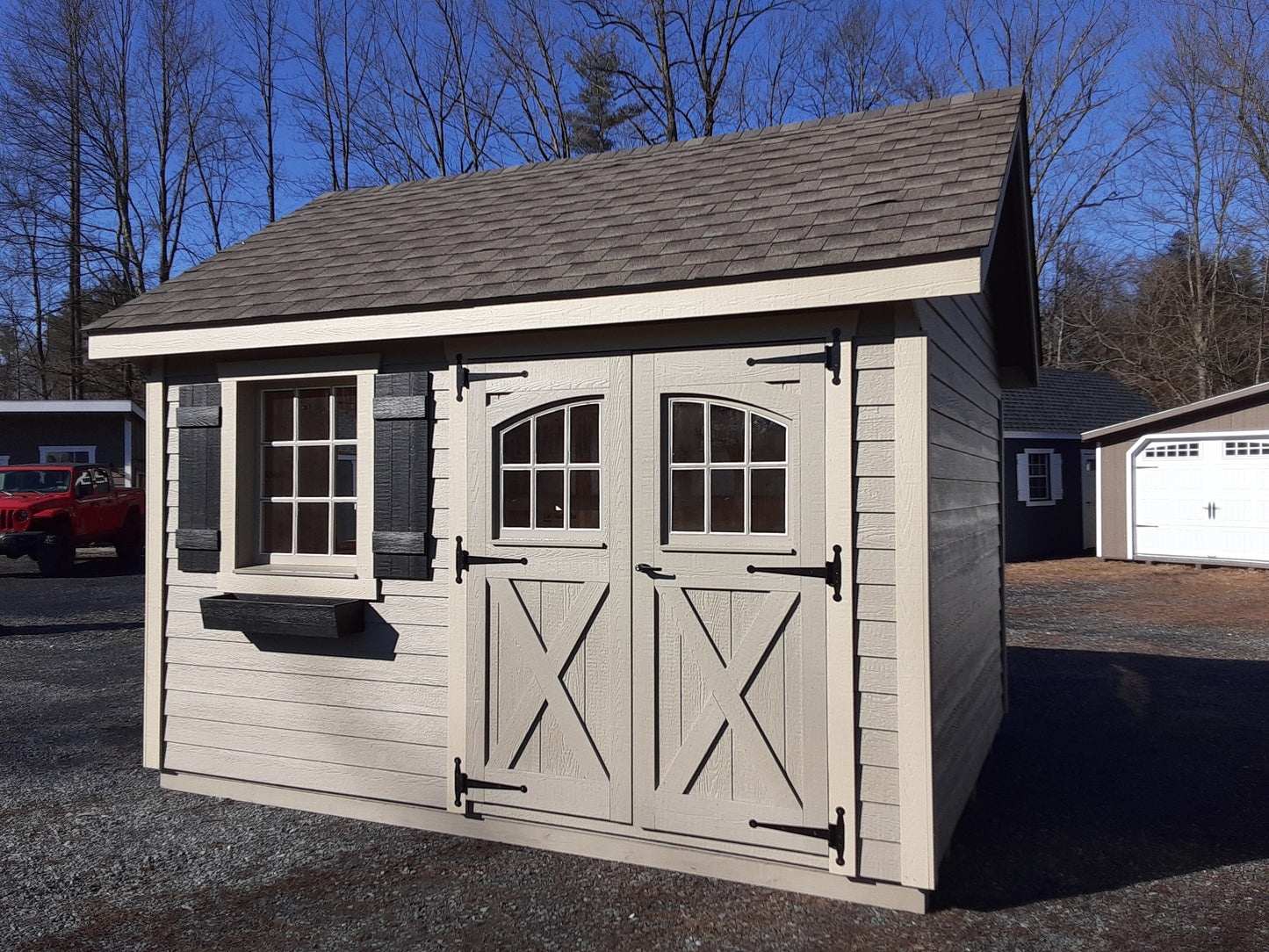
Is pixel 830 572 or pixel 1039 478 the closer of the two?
pixel 830 572

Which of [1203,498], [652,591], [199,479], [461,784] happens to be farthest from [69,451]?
[1203,498]

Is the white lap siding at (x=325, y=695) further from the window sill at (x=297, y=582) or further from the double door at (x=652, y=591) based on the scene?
the double door at (x=652, y=591)

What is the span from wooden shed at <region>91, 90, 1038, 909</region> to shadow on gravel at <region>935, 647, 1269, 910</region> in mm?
438

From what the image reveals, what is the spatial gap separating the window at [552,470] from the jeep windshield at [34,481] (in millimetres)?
13776

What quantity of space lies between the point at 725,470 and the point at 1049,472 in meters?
16.0

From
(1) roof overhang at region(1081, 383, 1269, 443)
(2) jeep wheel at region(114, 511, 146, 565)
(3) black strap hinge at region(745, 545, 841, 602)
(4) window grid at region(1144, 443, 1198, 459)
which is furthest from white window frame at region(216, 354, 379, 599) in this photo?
(4) window grid at region(1144, 443, 1198, 459)

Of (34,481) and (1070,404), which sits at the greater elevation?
(1070,404)

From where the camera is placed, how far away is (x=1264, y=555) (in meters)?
15.0

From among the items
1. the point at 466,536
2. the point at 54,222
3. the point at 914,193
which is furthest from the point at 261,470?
the point at 54,222

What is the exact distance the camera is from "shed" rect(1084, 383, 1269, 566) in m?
15.0

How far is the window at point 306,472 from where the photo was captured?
15.8 ft

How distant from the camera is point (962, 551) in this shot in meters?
4.64

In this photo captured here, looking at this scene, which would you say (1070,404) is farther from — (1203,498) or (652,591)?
(652,591)

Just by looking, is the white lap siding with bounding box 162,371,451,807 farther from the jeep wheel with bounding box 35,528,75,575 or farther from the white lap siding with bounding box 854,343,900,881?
the jeep wheel with bounding box 35,528,75,575
